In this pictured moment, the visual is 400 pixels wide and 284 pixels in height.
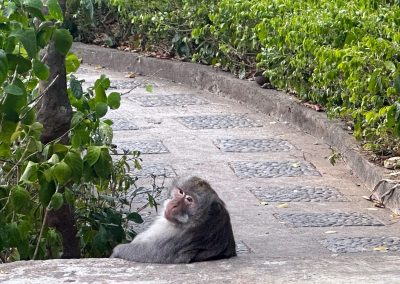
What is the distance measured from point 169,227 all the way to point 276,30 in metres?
4.64

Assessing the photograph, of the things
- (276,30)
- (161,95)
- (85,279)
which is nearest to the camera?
(85,279)

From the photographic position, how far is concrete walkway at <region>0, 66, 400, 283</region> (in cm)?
469

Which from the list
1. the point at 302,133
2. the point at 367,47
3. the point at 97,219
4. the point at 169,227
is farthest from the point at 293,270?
the point at 302,133

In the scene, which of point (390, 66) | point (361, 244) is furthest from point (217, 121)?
point (361, 244)

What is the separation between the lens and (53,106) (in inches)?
212

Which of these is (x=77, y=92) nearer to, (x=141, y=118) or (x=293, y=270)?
(x=293, y=270)

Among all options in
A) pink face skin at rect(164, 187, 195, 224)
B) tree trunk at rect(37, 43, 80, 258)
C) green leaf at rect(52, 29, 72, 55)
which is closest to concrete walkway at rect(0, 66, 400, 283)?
pink face skin at rect(164, 187, 195, 224)

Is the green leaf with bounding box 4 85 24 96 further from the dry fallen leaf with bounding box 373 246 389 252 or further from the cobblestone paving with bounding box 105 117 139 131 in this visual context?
the cobblestone paving with bounding box 105 117 139 131

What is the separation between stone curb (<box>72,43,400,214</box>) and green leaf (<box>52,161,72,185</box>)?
3021 millimetres

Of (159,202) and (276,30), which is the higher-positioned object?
(276,30)

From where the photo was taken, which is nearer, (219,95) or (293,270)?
(293,270)

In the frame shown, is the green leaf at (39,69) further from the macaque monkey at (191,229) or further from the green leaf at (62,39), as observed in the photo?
the macaque monkey at (191,229)

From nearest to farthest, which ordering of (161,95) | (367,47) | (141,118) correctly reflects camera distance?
(367,47)
(141,118)
(161,95)

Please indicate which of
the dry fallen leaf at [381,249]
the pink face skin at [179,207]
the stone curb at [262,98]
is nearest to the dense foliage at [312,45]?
the stone curb at [262,98]
